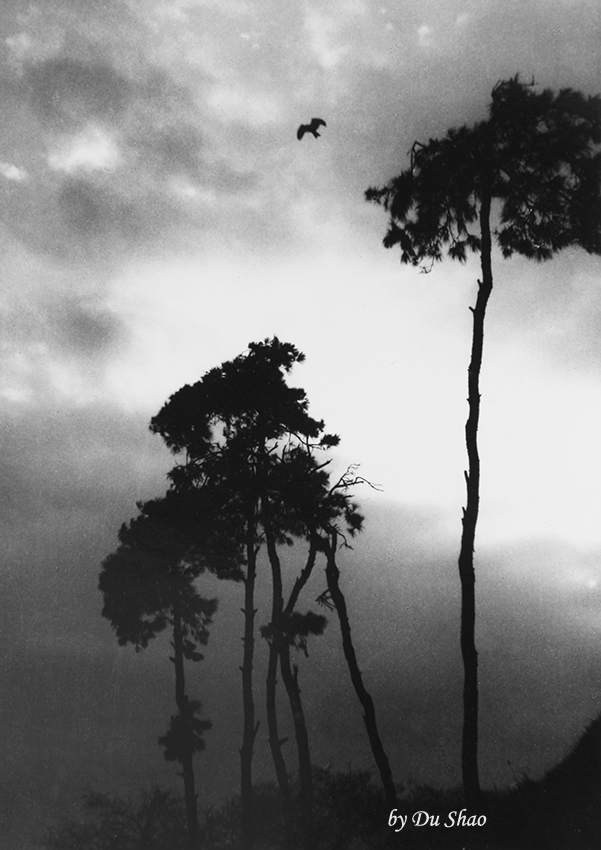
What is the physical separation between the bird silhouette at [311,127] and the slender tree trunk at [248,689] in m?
13.5

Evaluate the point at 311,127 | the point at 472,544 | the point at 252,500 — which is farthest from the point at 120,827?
the point at 311,127

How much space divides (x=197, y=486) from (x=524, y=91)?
1503cm

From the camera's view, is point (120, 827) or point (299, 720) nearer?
point (299, 720)

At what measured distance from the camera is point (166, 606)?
29.8 m

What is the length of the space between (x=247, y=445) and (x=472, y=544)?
418 inches

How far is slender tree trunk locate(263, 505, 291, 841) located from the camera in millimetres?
21875

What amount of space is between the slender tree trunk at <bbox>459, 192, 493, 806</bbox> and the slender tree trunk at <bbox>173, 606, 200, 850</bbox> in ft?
59.7

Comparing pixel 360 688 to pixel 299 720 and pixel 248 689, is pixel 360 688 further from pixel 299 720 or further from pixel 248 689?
pixel 248 689

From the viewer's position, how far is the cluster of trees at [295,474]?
1477cm

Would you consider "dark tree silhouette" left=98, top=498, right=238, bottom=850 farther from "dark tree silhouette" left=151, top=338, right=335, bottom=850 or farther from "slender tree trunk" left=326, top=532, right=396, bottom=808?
"slender tree trunk" left=326, top=532, right=396, bottom=808

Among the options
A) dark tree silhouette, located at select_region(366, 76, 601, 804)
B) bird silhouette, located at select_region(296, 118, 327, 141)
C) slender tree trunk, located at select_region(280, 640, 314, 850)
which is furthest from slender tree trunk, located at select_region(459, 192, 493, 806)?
slender tree trunk, located at select_region(280, 640, 314, 850)

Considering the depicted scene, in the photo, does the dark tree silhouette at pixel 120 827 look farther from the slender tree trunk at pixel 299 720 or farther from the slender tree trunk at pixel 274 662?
the slender tree trunk at pixel 299 720

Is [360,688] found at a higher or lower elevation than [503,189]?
lower

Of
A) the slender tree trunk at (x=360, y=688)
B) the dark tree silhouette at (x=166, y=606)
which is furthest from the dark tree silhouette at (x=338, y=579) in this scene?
the dark tree silhouette at (x=166, y=606)
